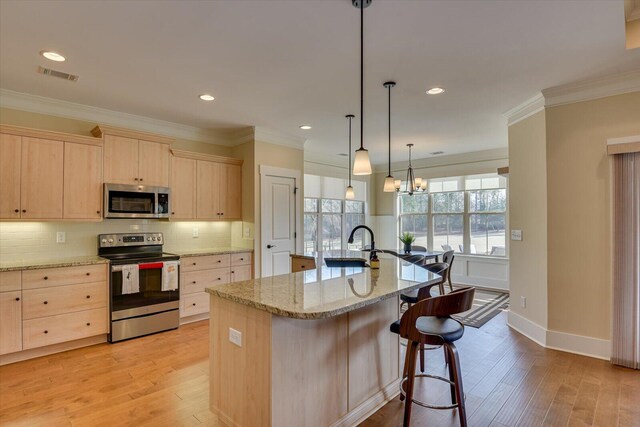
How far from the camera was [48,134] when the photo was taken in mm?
3469

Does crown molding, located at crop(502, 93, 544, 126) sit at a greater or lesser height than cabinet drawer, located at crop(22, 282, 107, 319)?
greater

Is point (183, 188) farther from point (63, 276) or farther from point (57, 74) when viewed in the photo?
point (57, 74)

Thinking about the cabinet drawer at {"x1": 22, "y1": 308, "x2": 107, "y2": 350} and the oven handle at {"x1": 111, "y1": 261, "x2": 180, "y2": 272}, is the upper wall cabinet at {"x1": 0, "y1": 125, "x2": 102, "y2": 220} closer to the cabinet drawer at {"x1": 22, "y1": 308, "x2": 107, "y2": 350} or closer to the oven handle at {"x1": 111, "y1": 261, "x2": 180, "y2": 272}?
the oven handle at {"x1": 111, "y1": 261, "x2": 180, "y2": 272}

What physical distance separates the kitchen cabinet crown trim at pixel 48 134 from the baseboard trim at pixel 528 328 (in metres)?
5.31

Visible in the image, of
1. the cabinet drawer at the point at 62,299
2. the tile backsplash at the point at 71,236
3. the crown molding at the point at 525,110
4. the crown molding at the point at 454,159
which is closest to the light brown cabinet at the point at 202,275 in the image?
the tile backsplash at the point at 71,236

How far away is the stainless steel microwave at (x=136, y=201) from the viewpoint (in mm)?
3850

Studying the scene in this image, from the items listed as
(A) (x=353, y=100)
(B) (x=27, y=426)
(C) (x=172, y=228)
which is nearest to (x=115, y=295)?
(C) (x=172, y=228)

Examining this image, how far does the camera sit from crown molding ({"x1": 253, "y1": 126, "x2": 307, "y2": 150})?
4906 millimetres

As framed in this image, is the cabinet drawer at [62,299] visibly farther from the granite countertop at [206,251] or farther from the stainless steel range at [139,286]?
the granite countertop at [206,251]

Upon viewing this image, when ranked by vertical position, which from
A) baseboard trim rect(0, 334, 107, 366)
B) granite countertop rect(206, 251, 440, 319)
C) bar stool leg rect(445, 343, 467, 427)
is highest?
granite countertop rect(206, 251, 440, 319)

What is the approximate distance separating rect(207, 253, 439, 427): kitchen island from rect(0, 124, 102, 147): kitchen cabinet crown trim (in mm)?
2776

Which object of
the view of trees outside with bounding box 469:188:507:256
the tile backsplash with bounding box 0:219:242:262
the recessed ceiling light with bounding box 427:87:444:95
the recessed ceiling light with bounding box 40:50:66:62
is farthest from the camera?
the view of trees outside with bounding box 469:188:507:256

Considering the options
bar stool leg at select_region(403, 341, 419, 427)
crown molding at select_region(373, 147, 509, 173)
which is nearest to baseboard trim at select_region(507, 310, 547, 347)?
bar stool leg at select_region(403, 341, 419, 427)

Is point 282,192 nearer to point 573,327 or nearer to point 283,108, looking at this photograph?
point 283,108
